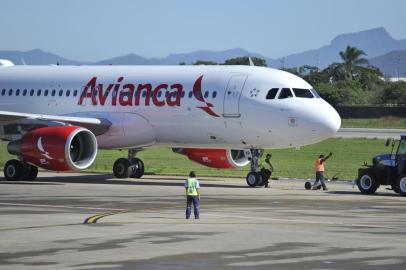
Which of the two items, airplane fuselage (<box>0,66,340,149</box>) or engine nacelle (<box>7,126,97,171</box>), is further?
engine nacelle (<box>7,126,97,171</box>)

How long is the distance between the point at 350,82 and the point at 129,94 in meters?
108

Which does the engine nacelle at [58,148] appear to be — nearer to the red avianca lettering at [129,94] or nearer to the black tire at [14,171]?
the black tire at [14,171]

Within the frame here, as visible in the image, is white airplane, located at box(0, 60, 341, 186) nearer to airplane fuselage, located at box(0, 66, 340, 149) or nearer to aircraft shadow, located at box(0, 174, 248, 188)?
airplane fuselage, located at box(0, 66, 340, 149)

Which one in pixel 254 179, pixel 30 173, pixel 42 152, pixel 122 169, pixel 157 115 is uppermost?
pixel 157 115

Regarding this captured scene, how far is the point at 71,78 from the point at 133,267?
26.3 meters

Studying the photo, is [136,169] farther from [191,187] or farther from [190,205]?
[191,187]

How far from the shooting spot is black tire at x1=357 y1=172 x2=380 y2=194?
3525 cm

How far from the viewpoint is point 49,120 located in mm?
39906

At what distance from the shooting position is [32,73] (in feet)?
146

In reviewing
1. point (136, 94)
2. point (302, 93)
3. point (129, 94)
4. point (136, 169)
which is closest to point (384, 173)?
point (302, 93)

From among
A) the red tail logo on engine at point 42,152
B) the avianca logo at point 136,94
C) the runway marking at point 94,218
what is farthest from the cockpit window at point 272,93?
the runway marking at point 94,218

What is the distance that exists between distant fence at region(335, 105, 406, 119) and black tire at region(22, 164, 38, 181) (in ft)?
242

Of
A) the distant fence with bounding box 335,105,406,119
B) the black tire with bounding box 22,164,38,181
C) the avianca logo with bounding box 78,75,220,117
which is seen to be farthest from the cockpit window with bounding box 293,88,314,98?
the distant fence with bounding box 335,105,406,119

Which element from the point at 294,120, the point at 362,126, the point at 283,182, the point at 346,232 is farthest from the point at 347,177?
the point at 362,126
